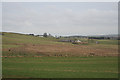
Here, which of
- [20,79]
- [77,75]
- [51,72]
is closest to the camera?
[20,79]

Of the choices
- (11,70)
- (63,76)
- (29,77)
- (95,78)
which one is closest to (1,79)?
(11,70)

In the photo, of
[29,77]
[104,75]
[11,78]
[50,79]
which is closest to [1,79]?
[11,78]

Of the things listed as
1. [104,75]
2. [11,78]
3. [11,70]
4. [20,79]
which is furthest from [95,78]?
[11,70]

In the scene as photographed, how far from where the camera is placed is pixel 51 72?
46.6 ft

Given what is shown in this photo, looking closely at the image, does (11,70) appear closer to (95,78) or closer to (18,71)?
(18,71)

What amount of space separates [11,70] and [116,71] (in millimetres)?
13963

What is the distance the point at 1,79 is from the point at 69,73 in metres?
8.02

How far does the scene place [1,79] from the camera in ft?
41.3

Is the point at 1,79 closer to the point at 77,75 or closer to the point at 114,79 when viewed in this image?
the point at 77,75

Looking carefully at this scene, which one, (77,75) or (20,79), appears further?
(77,75)

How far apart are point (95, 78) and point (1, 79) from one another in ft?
35.3

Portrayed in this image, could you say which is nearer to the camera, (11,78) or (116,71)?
(11,78)

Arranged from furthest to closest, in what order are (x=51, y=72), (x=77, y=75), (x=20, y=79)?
(x=51, y=72)
(x=77, y=75)
(x=20, y=79)

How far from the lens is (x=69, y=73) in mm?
13969
